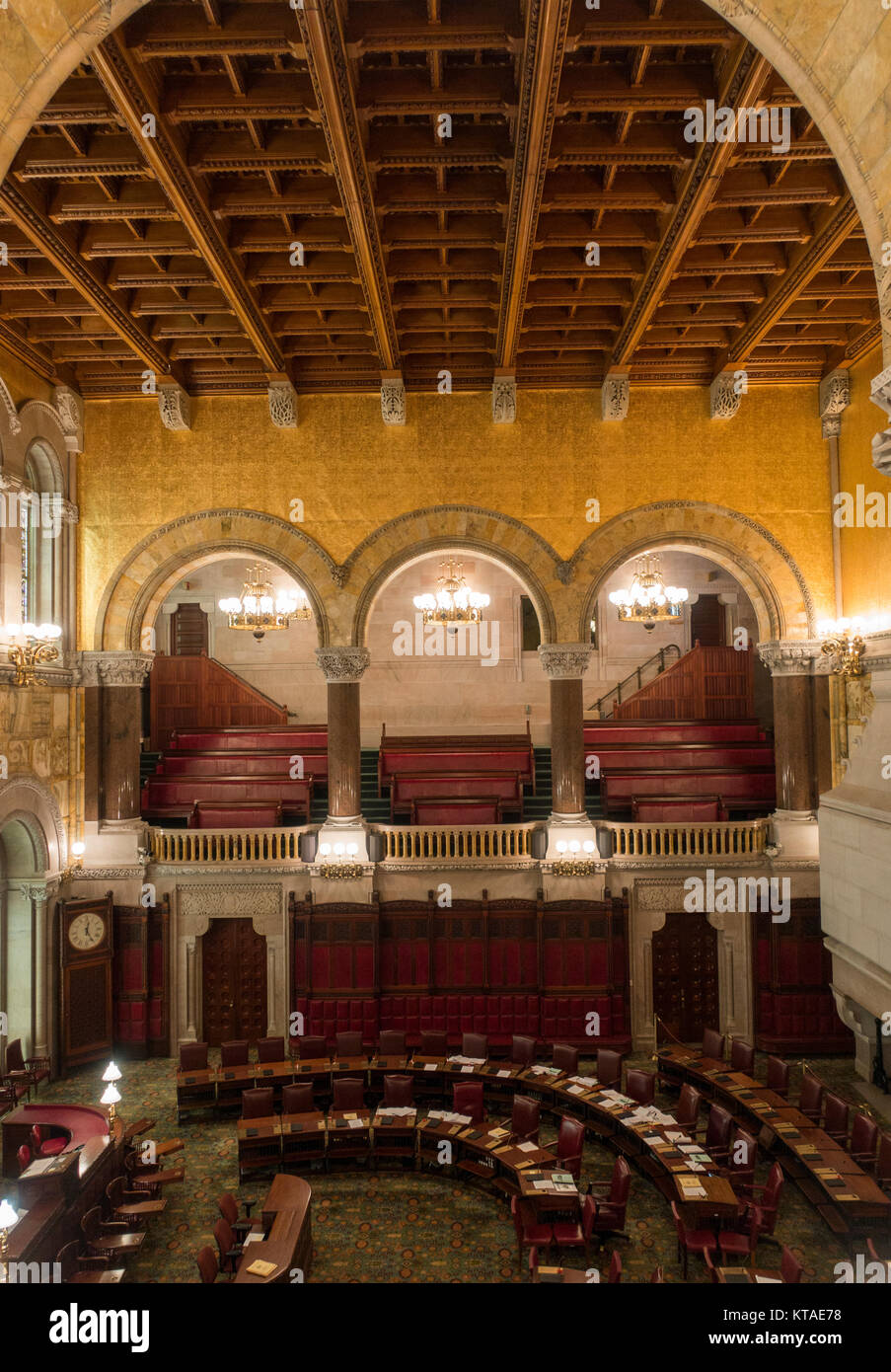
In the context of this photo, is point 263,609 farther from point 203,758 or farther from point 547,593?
point 547,593

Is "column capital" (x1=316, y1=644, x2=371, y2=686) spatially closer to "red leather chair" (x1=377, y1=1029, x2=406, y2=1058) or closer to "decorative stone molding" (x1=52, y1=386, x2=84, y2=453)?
"decorative stone molding" (x1=52, y1=386, x2=84, y2=453)

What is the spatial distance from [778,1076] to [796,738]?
4.92 meters

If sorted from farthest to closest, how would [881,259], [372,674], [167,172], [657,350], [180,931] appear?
1. [372,674]
2. [180,931]
3. [657,350]
4. [167,172]
5. [881,259]

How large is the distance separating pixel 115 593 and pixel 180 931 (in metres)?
5.28

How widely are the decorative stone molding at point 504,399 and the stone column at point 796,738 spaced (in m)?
5.26

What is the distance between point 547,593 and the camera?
13266mm

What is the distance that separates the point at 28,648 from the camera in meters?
10.9

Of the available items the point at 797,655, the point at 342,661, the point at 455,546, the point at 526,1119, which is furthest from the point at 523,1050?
the point at 455,546

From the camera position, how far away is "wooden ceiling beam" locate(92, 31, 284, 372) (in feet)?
21.8

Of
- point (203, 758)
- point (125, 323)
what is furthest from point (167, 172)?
point (203, 758)

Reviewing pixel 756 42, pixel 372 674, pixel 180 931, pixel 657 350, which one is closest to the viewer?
pixel 756 42

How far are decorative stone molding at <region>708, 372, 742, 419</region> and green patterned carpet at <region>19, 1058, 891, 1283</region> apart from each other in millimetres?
9989

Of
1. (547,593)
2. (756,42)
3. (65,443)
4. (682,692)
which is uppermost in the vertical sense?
(65,443)

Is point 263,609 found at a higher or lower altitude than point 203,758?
higher
